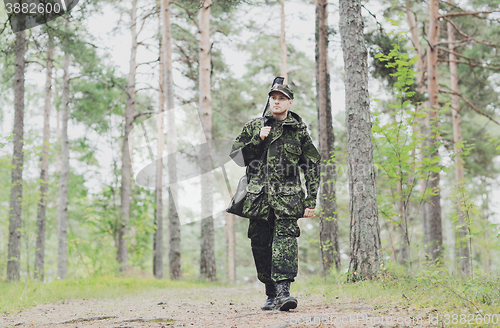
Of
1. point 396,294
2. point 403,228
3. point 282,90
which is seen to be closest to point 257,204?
point 282,90

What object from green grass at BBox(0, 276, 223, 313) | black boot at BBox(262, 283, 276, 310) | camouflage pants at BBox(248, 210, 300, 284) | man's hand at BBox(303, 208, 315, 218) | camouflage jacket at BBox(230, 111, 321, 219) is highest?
camouflage jacket at BBox(230, 111, 321, 219)

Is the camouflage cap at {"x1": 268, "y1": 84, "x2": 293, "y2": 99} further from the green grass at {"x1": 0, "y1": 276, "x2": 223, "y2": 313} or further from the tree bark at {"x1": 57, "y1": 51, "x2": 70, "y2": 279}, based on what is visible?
the tree bark at {"x1": 57, "y1": 51, "x2": 70, "y2": 279}

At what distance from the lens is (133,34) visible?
1387 centimetres

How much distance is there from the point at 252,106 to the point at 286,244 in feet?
47.6

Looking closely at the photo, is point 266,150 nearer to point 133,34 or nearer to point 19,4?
point 19,4

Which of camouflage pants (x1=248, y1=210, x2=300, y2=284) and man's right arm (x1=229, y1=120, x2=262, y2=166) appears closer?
camouflage pants (x1=248, y1=210, x2=300, y2=284)

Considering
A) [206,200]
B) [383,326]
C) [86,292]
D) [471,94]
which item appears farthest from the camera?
[471,94]

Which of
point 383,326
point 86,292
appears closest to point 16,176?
point 86,292

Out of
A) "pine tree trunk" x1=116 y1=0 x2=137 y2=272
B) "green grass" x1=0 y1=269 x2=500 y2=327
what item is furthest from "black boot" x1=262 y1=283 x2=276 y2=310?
"pine tree trunk" x1=116 y1=0 x2=137 y2=272

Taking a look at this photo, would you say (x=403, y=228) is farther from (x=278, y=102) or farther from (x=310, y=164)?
(x=278, y=102)
